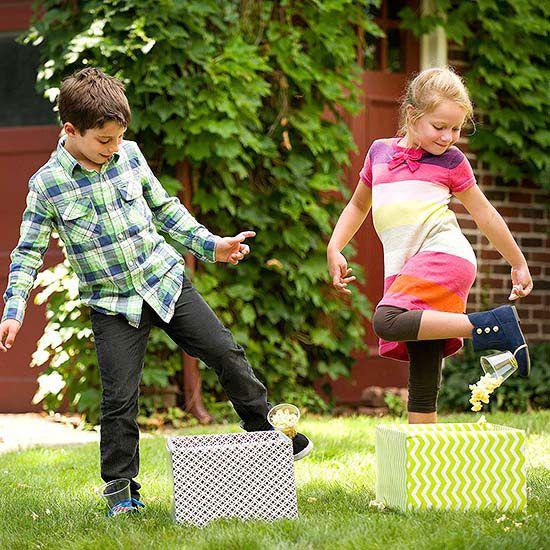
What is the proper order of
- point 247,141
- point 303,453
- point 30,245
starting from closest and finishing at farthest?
point 30,245
point 303,453
point 247,141

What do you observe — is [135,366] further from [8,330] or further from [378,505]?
[378,505]

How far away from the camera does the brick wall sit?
674cm

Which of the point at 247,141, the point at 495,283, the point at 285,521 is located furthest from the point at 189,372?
the point at 285,521

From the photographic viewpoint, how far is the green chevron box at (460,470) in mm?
2859

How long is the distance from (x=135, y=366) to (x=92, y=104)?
31.0 inches

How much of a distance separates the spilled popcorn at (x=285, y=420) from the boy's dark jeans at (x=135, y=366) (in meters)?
0.03

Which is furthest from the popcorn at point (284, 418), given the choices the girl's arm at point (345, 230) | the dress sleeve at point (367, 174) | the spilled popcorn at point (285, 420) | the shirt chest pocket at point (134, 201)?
the dress sleeve at point (367, 174)

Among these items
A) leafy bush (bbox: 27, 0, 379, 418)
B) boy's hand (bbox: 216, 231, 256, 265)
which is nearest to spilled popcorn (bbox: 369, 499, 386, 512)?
boy's hand (bbox: 216, 231, 256, 265)

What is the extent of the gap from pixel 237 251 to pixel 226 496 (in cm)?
75

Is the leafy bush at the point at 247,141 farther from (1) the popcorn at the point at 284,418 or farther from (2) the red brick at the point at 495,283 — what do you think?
(1) the popcorn at the point at 284,418

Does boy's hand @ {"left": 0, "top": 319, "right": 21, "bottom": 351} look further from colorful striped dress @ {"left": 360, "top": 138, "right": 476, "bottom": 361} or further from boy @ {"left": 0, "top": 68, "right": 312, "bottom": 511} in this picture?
colorful striped dress @ {"left": 360, "top": 138, "right": 476, "bottom": 361}

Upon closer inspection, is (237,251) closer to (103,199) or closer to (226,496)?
(103,199)

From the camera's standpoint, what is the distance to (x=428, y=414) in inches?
133

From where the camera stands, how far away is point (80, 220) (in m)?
3.07
